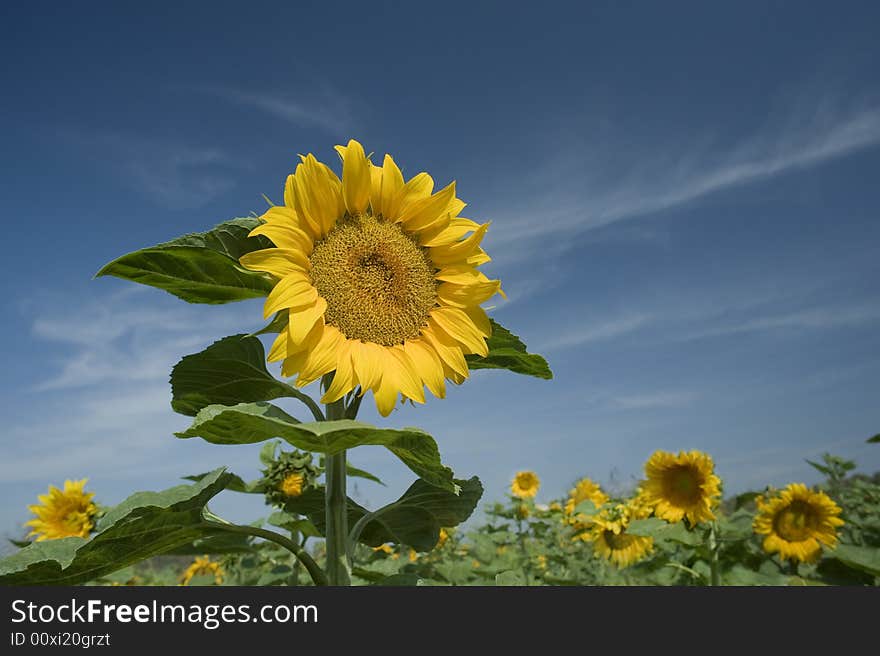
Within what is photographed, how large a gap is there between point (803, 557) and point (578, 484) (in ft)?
11.8

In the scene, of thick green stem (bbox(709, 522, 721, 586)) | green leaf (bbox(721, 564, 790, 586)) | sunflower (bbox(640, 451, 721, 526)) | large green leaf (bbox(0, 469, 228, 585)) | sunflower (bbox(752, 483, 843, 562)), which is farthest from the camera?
sunflower (bbox(752, 483, 843, 562))

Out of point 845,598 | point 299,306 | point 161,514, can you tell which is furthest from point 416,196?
point 845,598

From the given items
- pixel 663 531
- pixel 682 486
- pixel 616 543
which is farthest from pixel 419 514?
pixel 616 543

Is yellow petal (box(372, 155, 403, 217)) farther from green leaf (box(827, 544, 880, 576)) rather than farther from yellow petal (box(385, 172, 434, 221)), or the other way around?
green leaf (box(827, 544, 880, 576))

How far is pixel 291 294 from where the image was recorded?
175 cm

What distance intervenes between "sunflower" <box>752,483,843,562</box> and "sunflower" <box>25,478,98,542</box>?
523cm

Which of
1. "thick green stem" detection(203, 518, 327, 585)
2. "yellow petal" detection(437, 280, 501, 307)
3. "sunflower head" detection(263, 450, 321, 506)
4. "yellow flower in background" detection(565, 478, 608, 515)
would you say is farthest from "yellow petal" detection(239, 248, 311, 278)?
"yellow flower in background" detection(565, 478, 608, 515)

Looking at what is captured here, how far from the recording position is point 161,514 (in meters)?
1.70

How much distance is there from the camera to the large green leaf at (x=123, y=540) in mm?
1599

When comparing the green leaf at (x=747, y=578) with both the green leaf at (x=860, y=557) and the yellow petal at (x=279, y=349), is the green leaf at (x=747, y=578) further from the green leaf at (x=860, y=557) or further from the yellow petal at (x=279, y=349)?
the yellow petal at (x=279, y=349)

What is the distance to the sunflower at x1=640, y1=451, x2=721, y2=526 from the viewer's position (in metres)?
5.09

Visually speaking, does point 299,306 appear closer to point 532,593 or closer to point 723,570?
point 532,593

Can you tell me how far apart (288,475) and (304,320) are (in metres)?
2.21

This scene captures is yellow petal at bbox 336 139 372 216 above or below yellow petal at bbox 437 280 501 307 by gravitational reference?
above
